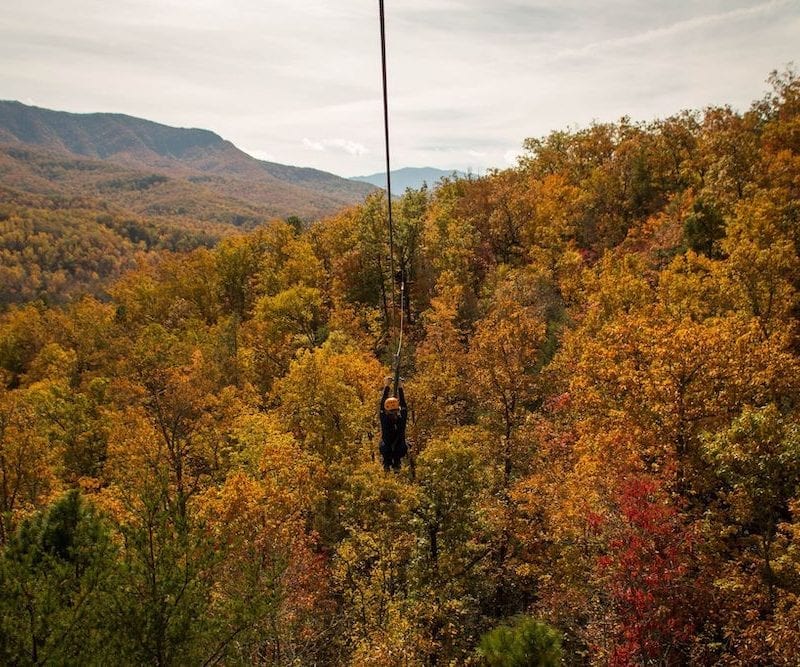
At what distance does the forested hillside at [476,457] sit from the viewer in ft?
47.5

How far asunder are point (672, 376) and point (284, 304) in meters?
38.1

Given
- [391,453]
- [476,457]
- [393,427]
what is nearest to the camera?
[393,427]

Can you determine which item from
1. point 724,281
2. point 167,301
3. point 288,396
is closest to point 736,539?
point 724,281

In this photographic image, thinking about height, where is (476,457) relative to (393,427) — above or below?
below

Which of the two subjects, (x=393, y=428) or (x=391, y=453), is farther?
(x=391, y=453)

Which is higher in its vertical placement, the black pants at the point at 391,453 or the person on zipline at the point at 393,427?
the person on zipline at the point at 393,427

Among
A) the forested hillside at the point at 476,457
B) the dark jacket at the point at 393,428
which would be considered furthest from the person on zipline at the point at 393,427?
the forested hillside at the point at 476,457

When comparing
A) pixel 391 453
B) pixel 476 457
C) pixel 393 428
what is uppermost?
pixel 393 428

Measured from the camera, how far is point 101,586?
1293 cm

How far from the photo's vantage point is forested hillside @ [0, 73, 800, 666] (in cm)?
1449

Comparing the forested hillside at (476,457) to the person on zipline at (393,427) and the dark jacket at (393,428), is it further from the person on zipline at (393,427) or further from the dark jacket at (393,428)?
the dark jacket at (393,428)

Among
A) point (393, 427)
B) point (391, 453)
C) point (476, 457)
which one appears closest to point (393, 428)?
point (393, 427)

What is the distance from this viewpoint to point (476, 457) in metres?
24.3

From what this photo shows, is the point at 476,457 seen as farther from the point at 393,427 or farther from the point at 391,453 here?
the point at 393,427
